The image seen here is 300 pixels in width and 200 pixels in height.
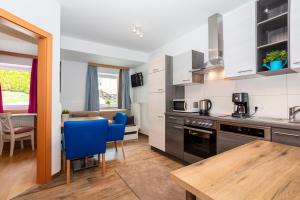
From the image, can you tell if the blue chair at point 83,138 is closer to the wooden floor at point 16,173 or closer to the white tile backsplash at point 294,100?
the wooden floor at point 16,173

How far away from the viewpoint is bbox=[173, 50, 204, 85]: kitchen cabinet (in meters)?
2.88

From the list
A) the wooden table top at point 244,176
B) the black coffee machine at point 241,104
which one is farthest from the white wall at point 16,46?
the black coffee machine at point 241,104

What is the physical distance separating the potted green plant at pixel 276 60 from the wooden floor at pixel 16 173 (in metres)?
3.52

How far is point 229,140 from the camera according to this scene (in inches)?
78.4

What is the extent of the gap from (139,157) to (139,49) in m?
3.01

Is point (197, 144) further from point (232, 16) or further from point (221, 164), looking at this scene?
point (232, 16)

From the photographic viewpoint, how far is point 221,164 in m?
0.80

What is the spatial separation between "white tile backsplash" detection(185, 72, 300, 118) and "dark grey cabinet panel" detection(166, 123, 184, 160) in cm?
78

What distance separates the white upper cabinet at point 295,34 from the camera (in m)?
1.58

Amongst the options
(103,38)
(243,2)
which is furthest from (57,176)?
(243,2)

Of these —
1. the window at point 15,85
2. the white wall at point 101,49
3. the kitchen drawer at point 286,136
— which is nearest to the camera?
the kitchen drawer at point 286,136

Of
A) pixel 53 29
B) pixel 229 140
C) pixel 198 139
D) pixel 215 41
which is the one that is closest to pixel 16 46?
pixel 53 29

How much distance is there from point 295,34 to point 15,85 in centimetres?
593

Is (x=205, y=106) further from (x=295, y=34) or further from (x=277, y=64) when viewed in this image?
(x=295, y=34)
